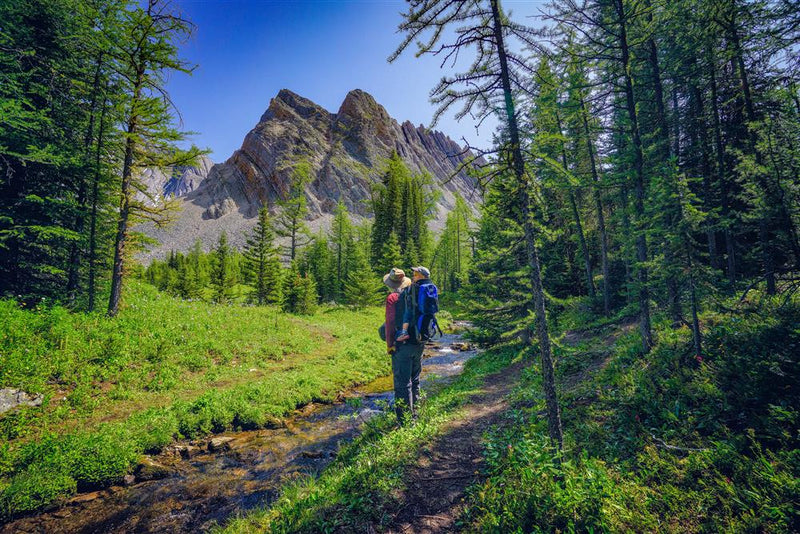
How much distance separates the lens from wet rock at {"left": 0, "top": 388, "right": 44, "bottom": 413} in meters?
7.70

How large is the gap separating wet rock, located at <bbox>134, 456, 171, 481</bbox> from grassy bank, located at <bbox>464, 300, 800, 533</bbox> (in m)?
7.81

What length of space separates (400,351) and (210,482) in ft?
18.5

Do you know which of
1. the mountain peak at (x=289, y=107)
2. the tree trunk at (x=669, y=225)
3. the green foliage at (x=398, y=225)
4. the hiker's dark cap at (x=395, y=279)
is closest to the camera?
the hiker's dark cap at (x=395, y=279)

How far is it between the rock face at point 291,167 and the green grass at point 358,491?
Result: 95.8m

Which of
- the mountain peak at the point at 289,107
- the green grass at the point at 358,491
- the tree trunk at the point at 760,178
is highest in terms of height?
the mountain peak at the point at 289,107

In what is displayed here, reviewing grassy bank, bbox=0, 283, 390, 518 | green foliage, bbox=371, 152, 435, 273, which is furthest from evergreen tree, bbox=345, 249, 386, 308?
grassy bank, bbox=0, 283, 390, 518

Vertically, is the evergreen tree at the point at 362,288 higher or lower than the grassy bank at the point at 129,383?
higher

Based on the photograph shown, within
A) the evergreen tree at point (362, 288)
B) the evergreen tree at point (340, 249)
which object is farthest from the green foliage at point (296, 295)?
the evergreen tree at point (340, 249)

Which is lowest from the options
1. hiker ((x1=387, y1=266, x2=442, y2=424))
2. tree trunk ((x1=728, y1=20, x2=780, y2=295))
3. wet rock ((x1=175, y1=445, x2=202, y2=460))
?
wet rock ((x1=175, y1=445, x2=202, y2=460))

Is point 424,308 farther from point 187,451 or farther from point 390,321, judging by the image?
point 187,451

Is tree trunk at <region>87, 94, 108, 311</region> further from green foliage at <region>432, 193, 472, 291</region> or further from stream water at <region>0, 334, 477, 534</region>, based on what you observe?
green foliage at <region>432, 193, 472, 291</region>

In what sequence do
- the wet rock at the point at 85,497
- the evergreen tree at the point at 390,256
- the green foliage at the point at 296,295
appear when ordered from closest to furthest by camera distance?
the wet rock at the point at 85,497 → the green foliage at the point at 296,295 → the evergreen tree at the point at 390,256

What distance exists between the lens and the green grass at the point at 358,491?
4.11m

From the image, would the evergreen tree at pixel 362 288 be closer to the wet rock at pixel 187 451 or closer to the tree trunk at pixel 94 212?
the tree trunk at pixel 94 212
